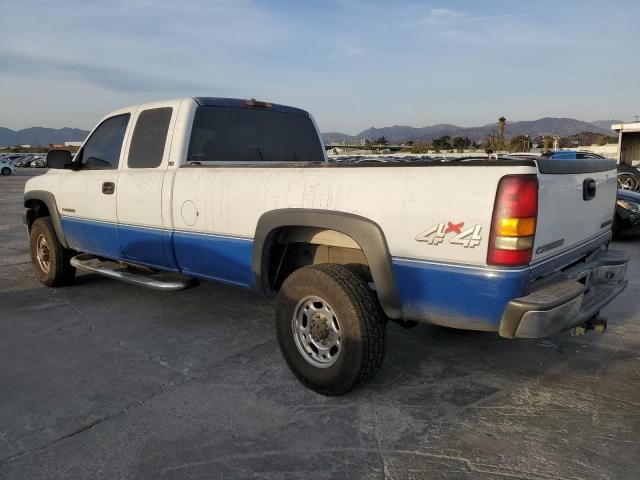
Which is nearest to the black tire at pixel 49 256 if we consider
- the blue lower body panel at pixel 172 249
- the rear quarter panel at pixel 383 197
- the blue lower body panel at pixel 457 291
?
the blue lower body panel at pixel 172 249

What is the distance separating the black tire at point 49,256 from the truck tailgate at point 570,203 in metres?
5.14

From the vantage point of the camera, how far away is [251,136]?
16.0 ft

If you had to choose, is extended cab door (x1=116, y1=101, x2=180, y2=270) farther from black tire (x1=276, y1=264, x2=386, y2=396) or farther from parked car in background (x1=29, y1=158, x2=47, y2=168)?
parked car in background (x1=29, y1=158, x2=47, y2=168)

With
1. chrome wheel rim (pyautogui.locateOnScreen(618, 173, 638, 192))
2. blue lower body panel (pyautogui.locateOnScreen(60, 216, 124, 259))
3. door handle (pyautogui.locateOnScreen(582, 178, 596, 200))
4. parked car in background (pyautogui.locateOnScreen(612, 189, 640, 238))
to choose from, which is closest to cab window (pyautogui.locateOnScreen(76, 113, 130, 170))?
blue lower body panel (pyautogui.locateOnScreen(60, 216, 124, 259))

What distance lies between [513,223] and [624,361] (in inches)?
82.5

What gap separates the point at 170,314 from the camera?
5.02m

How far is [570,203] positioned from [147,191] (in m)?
3.25

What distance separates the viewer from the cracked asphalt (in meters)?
2.62

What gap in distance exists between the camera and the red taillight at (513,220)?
2555 millimetres

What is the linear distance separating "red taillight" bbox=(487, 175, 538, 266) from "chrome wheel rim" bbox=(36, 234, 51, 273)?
535 cm

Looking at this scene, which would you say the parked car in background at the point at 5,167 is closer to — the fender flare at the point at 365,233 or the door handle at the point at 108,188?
the door handle at the point at 108,188

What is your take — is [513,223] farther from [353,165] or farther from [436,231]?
[353,165]

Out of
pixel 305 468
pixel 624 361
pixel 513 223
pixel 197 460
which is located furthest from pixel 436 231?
pixel 624 361

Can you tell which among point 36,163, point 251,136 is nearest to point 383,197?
point 251,136
